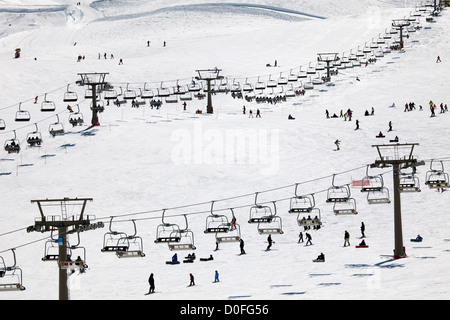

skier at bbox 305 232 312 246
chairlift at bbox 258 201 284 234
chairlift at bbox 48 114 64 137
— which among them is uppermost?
chairlift at bbox 48 114 64 137

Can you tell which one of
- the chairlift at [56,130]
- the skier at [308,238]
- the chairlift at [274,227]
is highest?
the chairlift at [56,130]

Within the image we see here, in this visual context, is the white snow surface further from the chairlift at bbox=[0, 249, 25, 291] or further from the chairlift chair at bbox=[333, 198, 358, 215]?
the chairlift at bbox=[0, 249, 25, 291]

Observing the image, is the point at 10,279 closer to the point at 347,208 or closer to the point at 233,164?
the point at 347,208

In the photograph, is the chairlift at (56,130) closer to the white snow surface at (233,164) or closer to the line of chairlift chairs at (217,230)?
the white snow surface at (233,164)

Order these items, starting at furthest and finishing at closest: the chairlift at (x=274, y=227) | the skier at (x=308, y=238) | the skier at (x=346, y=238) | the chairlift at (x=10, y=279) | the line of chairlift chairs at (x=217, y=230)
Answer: the skier at (x=308, y=238), the skier at (x=346, y=238), the chairlift at (x=274, y=227), the line of chairlift chairs at (x=217, y=230), the chairlift at (x=10, y=279)

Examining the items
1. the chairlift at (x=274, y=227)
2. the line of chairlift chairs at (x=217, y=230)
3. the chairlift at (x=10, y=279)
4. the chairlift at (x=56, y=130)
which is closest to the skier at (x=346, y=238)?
the line of chairlift chairs at (x=217, y=230)

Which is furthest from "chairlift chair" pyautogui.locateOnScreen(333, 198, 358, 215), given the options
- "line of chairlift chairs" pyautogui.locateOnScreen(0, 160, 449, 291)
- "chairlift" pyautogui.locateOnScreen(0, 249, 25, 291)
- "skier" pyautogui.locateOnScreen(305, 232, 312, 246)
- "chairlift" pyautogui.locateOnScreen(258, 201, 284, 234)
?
"chairlift" pyautogui.locateOnScreen(0, 249, 25, 291)

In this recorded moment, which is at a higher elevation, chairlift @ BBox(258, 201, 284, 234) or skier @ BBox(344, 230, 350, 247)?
chairlift @ BBox(258, 201, 284, 234)

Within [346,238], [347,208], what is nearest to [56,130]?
[347,208]
